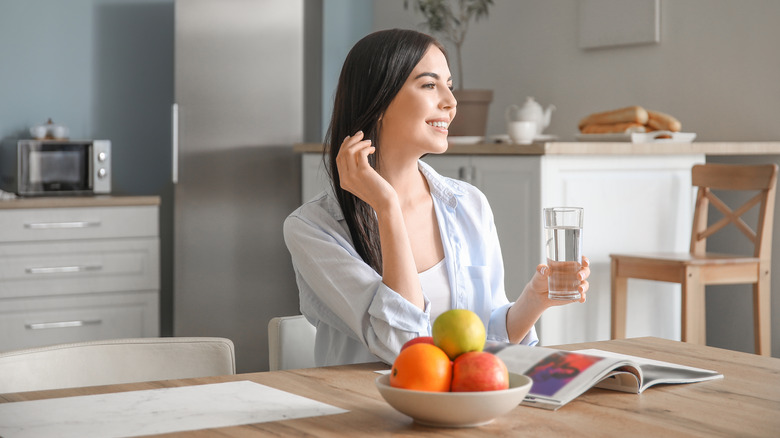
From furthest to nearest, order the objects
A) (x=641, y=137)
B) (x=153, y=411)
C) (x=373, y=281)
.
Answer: (x=641, y=137)
(x=373, y=281)
(x=153, y=411)

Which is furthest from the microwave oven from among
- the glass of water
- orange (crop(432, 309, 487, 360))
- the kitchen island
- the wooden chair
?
orange (crop(432, 309, 487, 360))

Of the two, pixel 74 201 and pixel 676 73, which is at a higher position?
pixel 676 73

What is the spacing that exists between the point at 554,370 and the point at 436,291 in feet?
1.64

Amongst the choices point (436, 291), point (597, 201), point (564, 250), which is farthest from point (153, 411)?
point (597, 201)

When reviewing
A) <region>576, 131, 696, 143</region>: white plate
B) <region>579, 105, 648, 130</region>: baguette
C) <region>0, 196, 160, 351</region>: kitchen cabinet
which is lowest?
<region>0, 196, 160, 351</region>: kitchen cabinet

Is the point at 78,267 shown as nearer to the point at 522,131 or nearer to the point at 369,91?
the point at 522,131

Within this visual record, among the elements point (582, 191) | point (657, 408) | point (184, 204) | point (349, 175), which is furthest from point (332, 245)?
point (184, 204)

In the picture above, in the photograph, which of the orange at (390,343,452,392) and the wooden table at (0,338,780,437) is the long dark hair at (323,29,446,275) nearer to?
the wooden table at (0,338,780,437)

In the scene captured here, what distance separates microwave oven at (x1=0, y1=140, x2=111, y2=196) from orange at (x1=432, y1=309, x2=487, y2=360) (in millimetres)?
3425

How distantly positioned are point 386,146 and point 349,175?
0.20 m

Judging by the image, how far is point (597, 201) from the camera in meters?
3.24

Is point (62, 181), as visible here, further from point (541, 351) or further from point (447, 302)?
point (541, 351)

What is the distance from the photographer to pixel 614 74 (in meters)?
4.36

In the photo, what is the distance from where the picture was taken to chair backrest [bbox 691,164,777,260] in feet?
11.1
